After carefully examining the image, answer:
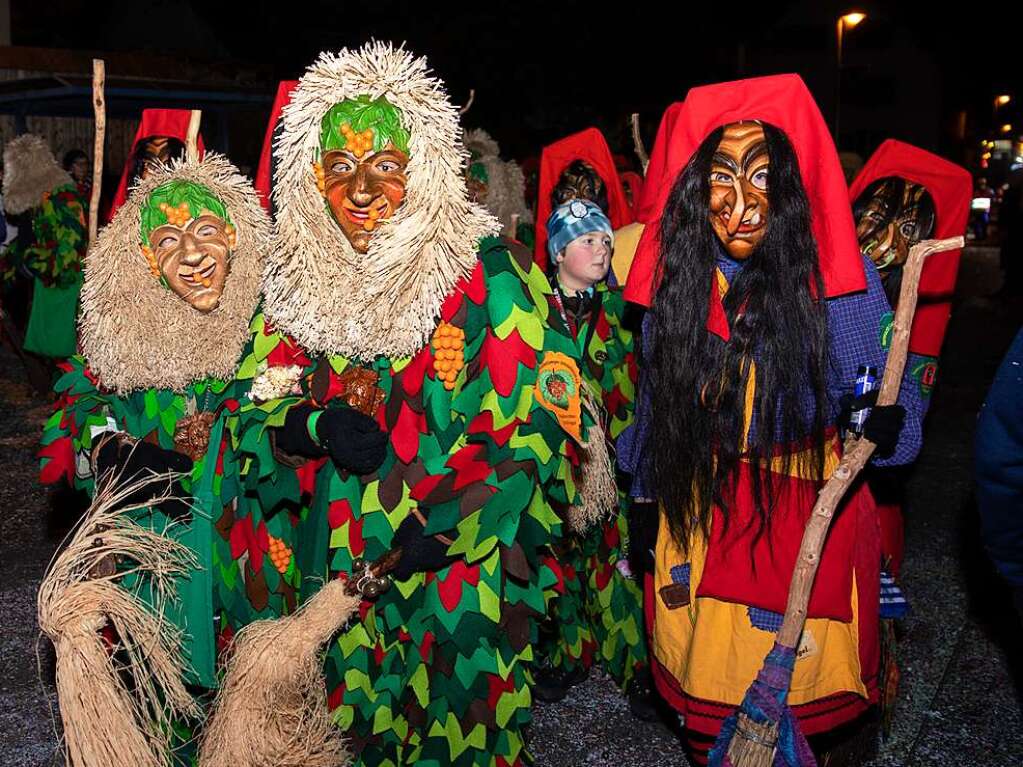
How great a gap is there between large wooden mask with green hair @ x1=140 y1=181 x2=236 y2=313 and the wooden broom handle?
1.85 metres

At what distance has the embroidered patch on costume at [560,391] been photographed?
106 inches

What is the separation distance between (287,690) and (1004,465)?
1.81 meters

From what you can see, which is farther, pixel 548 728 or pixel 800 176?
pixel 548 728

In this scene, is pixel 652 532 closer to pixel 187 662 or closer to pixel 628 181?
pixel 187 662

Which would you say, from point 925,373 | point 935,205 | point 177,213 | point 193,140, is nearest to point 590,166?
point 935,205

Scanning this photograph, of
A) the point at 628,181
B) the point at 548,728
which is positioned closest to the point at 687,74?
the point at 628,181

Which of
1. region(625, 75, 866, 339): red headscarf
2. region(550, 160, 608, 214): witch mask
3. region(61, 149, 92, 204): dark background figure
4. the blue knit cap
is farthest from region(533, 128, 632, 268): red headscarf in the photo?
region(61, 149, 92, 204): dark background figure

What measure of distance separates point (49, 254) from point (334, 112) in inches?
249

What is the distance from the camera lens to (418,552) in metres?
2.58

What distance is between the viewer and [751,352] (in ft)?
9.19

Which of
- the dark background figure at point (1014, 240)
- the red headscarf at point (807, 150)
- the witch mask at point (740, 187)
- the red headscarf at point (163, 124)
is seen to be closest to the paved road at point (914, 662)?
the red headscarf at point (807, 150)

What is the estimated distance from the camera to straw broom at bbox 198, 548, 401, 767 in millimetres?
2664

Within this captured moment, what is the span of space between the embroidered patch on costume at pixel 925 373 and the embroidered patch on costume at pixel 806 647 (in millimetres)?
1524

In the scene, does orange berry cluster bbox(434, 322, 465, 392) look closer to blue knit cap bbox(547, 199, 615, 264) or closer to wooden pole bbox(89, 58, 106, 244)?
blue knit cap bbox(547, 199, 615, 264)
